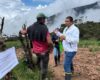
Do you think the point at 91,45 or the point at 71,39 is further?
the point at 91,45

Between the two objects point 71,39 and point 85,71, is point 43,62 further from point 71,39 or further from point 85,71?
point 85,71

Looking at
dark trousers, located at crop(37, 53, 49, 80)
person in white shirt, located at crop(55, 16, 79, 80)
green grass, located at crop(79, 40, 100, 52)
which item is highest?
person in white shirt, located at crop(55, 16, 79, 80)

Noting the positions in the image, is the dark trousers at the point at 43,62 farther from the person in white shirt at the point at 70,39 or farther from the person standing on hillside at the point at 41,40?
the person in white shirt at the point at 70,39

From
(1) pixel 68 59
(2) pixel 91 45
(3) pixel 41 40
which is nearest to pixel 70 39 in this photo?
(1) pixel 68 59

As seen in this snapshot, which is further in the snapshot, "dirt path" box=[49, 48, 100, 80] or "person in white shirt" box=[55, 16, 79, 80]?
"dirt path" box=[49, 48, 100, 80]

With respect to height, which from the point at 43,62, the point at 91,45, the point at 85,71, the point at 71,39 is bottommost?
the point at 91,45

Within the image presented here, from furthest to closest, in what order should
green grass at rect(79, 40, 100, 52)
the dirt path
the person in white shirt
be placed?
1. green grass at rect(79, 40, 100, 52)
2. the dirt path
3. the person in white shirt

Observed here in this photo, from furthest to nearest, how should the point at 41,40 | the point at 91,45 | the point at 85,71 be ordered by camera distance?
the point at 91,45 < the point at 85,71 < the point at 41,40

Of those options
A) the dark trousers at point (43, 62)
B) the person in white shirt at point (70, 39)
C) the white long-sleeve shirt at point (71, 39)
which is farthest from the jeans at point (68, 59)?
the dark trousers at point (43, 62)

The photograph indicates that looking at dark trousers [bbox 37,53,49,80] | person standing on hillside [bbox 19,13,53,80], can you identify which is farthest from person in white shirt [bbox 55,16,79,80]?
dark trousers [bbox 37,53,49,80]

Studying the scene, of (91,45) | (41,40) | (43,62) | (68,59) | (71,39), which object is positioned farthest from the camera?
(91,45)

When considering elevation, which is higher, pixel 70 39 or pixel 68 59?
pixel 70 39

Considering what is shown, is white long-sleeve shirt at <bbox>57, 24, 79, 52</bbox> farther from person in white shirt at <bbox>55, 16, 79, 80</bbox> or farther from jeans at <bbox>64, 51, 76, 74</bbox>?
jeans at <bbox>64, 51, 76, 74</bbox>

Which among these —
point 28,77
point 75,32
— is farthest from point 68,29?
point 28,77
